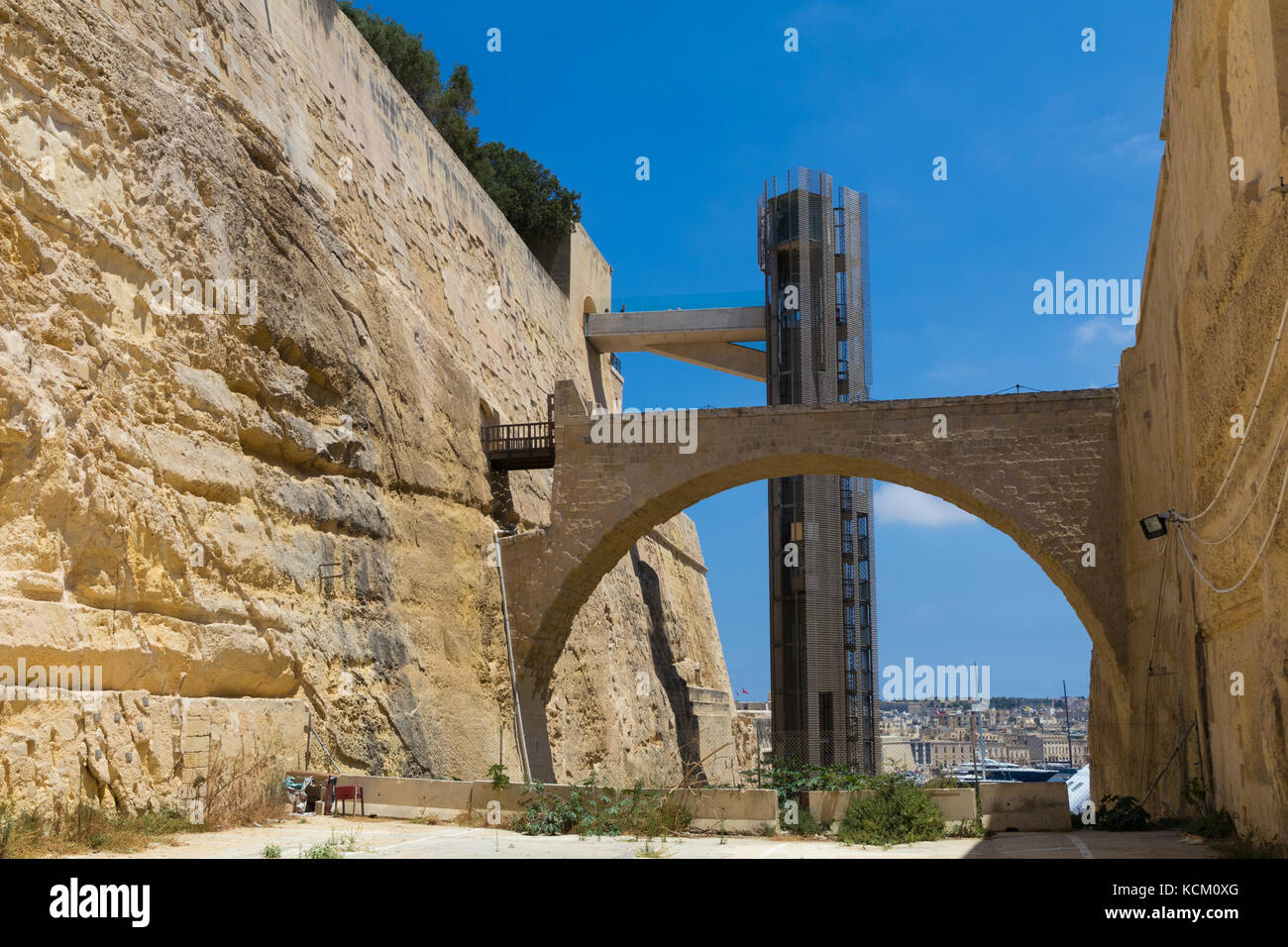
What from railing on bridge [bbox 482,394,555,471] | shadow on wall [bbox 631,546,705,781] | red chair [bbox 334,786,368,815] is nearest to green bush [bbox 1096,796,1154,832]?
red chair [bbox 334,786,368,815]

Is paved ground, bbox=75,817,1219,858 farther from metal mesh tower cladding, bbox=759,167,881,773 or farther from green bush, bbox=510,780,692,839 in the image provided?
metal mesh tower cladding, bbox=759,167,881,773

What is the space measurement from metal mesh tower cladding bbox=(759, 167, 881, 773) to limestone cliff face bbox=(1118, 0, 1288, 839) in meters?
11.9

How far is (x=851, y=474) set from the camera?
15.2 metres

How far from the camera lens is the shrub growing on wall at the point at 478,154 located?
83.4 feet

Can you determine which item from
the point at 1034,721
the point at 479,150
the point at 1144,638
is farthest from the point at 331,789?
the point at 1034,721

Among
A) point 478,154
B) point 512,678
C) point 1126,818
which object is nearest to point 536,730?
point 512,678

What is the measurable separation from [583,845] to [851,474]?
815cm

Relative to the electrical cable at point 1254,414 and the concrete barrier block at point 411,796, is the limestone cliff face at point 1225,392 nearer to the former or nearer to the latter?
the electrical cable at point 1254,414

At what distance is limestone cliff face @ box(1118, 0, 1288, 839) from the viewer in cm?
593

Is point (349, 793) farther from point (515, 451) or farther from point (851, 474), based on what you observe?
point (851, 474)

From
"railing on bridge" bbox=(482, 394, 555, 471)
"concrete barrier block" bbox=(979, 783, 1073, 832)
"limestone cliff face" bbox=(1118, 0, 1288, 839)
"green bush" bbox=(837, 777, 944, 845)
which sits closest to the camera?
"limestone cliff face" bbox=(1118, 0, 1288, 839)

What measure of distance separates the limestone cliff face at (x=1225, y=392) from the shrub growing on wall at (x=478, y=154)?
16.3m

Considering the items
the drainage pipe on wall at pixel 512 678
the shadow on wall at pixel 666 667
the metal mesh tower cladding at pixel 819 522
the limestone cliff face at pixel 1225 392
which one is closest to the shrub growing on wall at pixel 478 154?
the metal mesh tower cladding at pixel 819 522

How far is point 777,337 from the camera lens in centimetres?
2462
